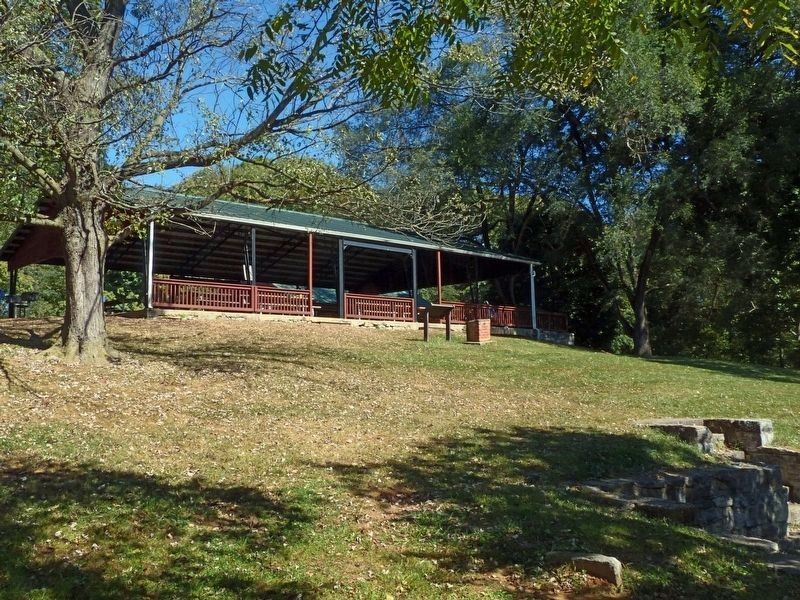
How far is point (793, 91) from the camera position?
24.4 metres

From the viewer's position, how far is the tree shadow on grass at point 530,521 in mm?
5172

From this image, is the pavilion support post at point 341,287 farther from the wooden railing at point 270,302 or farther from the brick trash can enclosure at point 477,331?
the brick trash can enclosure at point 477,331

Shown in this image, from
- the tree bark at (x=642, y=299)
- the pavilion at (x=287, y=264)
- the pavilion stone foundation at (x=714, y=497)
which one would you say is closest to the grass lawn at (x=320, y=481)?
the pavilion stone foundation at (x=714, y=497)

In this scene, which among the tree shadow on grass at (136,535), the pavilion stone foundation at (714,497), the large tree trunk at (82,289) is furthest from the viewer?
the large tree trunk at (82,289)

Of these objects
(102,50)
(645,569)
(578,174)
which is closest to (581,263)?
(578,174)

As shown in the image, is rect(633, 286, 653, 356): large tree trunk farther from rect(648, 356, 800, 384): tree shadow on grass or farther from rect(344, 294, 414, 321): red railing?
rect(344, 294, 414, 321): red railing

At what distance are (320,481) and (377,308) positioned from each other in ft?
58.5

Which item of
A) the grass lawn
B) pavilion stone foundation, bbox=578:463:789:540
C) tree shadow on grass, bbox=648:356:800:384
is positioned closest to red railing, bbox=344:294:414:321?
tree shadow on grass, bbox=648:356:800:384

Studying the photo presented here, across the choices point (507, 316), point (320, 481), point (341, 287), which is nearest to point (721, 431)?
point (320, 481)

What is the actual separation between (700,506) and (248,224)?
55.1 ft

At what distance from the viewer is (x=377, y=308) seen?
24688 millimetres

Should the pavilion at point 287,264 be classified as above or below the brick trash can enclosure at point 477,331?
above

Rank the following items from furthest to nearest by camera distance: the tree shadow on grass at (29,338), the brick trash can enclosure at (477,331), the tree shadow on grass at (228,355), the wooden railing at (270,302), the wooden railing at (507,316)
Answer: the wooden railing at (507,316)
the brick trash can enclosure at (477,331)
the wooden railing at (270,302)
the tree shadow on grass at (29,338)
the tree shadow on grass at (228,355)

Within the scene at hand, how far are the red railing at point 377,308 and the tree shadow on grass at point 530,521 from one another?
15.2m
